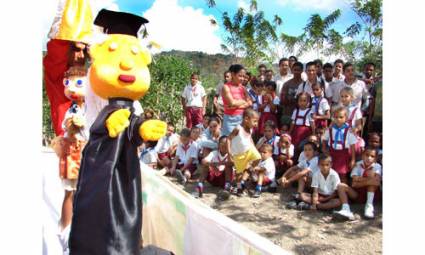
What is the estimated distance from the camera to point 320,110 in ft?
14.5

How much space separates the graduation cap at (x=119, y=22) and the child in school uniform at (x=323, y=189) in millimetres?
2286

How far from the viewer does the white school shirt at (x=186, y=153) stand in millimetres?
5062

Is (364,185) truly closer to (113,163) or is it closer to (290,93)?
(290,93)

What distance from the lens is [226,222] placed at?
1.58 m

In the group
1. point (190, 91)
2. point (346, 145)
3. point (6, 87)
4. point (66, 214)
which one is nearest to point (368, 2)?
point (190, 91)

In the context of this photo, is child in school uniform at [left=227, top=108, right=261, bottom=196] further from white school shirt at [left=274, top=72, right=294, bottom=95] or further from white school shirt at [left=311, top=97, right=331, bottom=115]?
white school shirt at [left=274, top=72, right=294, bottom=95]

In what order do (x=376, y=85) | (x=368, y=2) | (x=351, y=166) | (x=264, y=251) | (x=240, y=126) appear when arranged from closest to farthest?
(x=264, y=251)
(x=351, y=166)
(x=240, y=126)
(x=376, y=85)
(x=368, y=2)

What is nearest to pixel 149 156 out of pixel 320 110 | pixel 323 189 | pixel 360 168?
pixel 320 110

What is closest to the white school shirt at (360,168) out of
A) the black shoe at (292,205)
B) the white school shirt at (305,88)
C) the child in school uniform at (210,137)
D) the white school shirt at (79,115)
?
the black shoe at (292,205)

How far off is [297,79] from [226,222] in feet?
11.2

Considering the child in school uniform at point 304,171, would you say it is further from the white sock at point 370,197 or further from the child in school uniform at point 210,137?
the child in school uniform at point 210,137

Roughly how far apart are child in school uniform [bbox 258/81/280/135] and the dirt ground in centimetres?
98

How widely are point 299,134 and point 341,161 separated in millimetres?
665

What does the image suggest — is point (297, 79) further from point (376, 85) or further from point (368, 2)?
point (368, 2)
